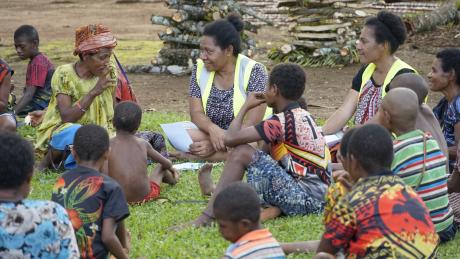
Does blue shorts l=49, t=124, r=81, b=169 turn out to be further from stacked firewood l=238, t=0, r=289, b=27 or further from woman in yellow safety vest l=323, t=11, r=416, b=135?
stacked firewood l=238, t=0, r=289, b=27

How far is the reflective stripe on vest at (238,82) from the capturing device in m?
8.30

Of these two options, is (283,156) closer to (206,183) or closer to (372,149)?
(206,183)

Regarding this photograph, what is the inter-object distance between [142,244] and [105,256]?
76 cm

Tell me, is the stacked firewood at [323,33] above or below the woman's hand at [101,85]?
below

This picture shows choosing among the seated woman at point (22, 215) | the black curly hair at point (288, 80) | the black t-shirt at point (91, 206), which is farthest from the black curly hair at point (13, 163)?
the black curly hair at point (288, 80)

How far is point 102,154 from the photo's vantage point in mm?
5230

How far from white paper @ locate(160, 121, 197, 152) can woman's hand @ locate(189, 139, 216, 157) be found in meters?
0.10

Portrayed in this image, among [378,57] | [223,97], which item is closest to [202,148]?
[223,97]

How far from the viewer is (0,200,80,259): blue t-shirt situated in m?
4.23

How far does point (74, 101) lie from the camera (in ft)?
26.5

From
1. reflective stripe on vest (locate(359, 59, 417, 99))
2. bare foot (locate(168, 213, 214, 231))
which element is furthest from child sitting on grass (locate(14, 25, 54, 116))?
bare foot (locate(168, 213, 214, 231))

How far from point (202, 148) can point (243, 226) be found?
13.6ft

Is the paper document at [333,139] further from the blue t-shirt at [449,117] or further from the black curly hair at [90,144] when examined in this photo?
the black curly hair at [90,144]

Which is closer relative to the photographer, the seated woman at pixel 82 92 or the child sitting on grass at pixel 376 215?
the child sitting on grass at pixel 376 215
